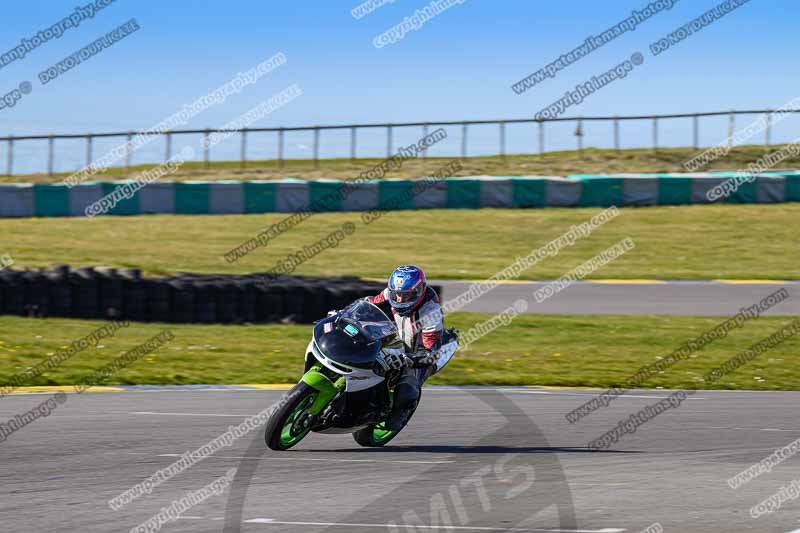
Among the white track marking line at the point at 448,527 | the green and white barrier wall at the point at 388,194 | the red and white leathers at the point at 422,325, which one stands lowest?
the white track marking line at the point at 448,527

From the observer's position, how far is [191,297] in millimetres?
18828

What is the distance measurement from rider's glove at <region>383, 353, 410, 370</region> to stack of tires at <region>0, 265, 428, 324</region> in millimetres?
8616

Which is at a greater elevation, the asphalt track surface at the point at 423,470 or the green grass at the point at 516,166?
the green grass at the point at 516,166

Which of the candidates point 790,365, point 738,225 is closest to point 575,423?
point 790,365

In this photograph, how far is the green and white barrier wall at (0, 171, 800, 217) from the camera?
33.7 m

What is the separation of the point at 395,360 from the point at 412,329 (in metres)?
0.55

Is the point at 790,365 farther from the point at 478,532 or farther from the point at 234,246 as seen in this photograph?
the point at 234,246

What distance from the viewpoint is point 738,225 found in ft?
106

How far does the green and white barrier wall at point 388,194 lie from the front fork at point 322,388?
24221 mm

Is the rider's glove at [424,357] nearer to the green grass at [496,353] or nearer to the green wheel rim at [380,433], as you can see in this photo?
the green wheel rim at [380,433]

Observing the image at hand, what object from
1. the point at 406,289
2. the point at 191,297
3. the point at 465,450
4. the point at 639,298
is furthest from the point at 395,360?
the point at 639,298

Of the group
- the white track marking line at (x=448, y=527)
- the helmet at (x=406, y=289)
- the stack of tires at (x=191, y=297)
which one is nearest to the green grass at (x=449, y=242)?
the stack of tires at (x=191, y=297)

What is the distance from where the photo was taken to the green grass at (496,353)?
598 inches

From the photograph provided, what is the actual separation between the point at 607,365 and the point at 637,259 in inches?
502
